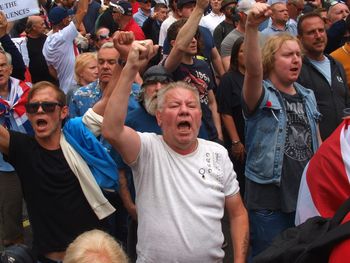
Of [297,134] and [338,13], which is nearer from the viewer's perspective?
Result: [297,134]

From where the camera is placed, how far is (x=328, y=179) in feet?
8.78

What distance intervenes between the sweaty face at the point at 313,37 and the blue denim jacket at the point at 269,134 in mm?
927

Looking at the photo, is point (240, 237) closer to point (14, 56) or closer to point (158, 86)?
point (158, 86)

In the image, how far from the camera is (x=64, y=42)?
650cm

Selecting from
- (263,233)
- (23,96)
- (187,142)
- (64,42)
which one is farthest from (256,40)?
(64,42)

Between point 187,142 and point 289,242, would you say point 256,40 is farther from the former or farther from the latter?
point 289,242

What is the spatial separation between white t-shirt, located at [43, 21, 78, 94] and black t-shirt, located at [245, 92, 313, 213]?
335cm

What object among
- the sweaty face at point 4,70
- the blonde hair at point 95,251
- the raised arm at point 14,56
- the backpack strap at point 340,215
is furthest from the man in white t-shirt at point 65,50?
the backpack strap at point 340,215

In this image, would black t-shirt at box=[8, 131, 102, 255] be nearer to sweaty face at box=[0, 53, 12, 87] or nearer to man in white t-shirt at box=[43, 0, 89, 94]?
sweaty face at box=[0, 53, 12, 87]

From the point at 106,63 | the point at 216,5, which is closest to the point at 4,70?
the point at 106,63

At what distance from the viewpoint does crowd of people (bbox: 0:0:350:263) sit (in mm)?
2832

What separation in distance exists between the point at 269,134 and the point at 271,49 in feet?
1.83

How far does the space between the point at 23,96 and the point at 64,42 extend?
207cm

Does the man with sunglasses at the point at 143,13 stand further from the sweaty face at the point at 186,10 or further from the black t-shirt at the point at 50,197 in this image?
the black t-shirt at the point at 50,197
